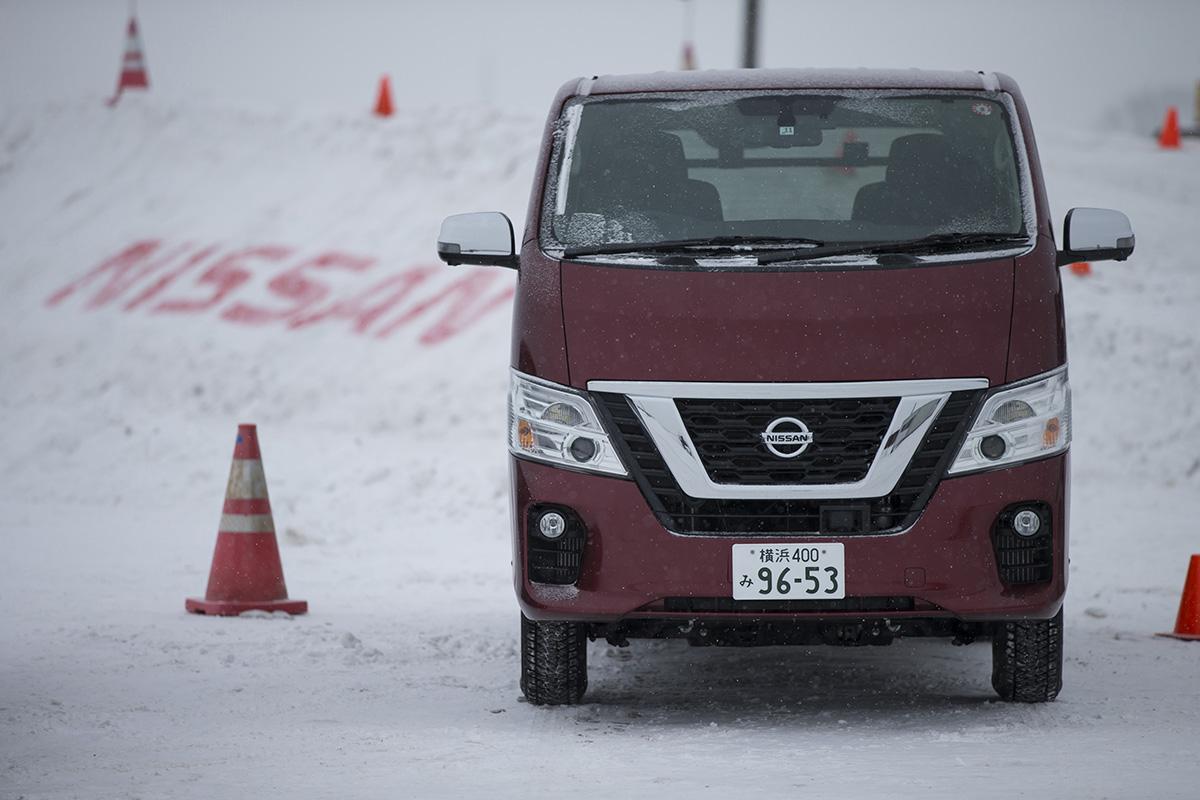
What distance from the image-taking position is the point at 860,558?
6.03 meters

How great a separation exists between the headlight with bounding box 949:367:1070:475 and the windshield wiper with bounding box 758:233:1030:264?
532mm

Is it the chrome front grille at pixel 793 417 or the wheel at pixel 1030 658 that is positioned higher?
the chrome front grille at pixel 793 417

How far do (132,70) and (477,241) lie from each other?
20.4 meters

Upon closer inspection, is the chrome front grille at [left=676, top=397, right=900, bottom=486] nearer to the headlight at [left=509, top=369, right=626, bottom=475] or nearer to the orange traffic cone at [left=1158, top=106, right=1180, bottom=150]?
the headlight at [left=509, top=369, right=626, bottom=475]

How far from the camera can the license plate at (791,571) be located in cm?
604

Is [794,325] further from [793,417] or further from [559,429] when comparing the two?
[559,429]

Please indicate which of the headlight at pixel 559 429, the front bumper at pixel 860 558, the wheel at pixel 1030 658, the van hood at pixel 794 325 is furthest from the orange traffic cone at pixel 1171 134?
the headlight at pixel 559 429

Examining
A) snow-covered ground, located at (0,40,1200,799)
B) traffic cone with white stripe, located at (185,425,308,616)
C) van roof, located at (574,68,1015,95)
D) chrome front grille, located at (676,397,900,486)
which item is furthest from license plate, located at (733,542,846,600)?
traffic cone with white stripe, located at (185,425,308,616)

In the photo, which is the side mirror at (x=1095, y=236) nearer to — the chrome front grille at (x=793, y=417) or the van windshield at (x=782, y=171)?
the van windshield at (x=782, y=171)

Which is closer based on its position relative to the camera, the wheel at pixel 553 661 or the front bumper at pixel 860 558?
the front bumper at pixel 860 558

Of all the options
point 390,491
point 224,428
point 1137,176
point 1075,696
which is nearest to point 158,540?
point 390,491

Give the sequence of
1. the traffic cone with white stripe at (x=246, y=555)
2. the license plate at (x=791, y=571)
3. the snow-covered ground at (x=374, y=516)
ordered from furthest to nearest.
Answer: the traffic cone with white stripe at (x=246, y=555) → the license plate at (x=791, y=571) → the snow-covered ground at (x=374, y=516)

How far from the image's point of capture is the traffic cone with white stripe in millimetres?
8930

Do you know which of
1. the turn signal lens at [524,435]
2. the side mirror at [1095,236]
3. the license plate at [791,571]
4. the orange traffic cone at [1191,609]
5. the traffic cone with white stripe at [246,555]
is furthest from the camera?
the traffic cone with white stripe at [246,555]
